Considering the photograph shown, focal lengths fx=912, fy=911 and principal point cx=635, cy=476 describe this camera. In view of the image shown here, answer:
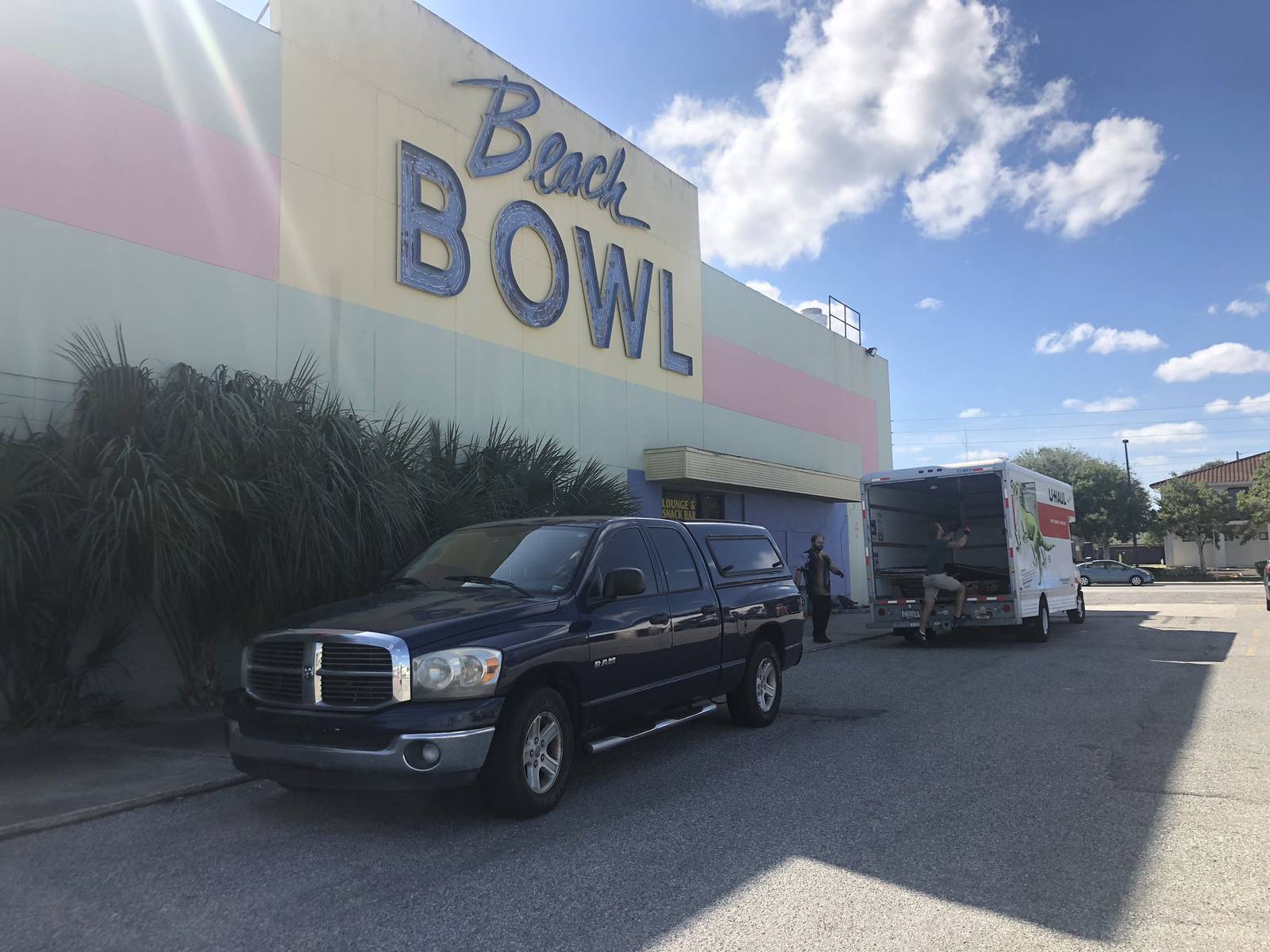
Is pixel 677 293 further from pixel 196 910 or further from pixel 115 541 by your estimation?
pixel 196 910

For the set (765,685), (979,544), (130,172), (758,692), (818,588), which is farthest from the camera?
(979,544)

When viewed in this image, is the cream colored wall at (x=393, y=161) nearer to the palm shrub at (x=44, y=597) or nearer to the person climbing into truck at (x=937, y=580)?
the palm shrub at (x=44, y=597)

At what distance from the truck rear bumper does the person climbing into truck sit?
10.5 m

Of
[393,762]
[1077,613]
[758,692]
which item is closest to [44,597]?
[393,762]

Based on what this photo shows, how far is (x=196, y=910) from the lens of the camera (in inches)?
163

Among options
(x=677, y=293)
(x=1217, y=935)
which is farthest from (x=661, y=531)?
(x=677, y=293)

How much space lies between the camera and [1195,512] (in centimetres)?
5438

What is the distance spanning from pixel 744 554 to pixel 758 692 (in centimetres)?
127

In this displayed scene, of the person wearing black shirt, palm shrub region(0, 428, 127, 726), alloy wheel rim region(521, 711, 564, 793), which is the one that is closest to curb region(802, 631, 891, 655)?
the person wearing black shirt

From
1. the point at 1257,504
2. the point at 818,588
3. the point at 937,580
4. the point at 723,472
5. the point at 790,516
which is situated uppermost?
the point at 1257,504

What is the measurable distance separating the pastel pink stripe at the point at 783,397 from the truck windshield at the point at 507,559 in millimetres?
Answer: 13635

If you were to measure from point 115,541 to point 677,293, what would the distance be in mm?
14030

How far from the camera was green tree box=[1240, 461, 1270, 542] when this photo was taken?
50.9 m

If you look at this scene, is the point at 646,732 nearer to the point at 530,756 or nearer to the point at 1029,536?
the point at 530,756
